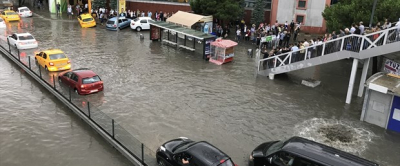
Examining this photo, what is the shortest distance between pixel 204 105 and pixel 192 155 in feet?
23.0

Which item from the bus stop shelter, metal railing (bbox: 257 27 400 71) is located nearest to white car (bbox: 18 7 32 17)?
the bus stop shelter

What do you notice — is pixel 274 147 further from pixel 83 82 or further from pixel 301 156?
pixel 83 82

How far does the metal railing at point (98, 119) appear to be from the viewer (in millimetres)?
13523

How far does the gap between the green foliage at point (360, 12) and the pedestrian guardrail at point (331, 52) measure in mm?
5483

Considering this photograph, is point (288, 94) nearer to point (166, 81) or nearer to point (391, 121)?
point (391, 121)

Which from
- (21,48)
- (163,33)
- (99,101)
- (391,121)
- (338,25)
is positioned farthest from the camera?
(163,33)

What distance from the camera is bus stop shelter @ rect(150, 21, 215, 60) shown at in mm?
27969

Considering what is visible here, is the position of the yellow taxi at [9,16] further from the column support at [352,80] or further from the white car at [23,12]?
the column support at [352,80]

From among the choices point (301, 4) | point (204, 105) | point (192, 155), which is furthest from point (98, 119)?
point (301, 4)

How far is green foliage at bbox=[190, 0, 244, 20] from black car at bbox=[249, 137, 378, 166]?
24.6 meters

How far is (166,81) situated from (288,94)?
7.27 metres

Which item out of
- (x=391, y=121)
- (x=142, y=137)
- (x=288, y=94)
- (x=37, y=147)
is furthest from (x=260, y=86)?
(x=37, y=147)

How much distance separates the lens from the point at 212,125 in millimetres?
16922

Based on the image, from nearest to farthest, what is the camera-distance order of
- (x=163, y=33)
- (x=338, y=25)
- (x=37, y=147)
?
(x=37, y=147) < (x=338, y=25) < (x=163, y=33)
